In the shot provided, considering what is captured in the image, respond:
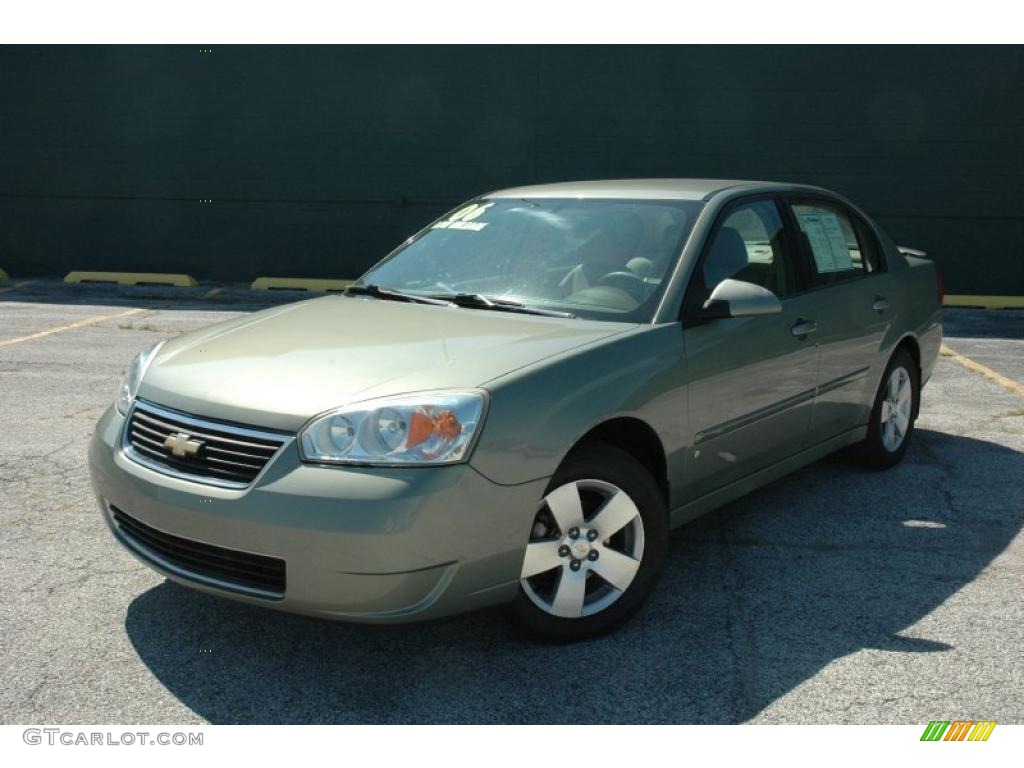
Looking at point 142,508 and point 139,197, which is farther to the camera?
point 139,197

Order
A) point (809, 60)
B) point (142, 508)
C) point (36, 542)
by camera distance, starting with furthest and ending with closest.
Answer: point (809, 60)
point (36, 542)
point (142, 508)

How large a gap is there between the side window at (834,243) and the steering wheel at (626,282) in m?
1.22

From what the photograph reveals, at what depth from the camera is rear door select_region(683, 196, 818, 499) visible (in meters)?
4.12

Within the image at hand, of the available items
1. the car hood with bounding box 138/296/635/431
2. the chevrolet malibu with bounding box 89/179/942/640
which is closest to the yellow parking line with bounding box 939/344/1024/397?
the chevrolet malibu with bounding box 89/179/942/640

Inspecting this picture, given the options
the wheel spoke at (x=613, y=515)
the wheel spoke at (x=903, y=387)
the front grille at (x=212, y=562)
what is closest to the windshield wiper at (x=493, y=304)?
the wheel spoke at (x=613, y=515)

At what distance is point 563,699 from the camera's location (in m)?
3.25

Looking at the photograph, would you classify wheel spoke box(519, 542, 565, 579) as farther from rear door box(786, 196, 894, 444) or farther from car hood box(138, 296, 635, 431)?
rear door box(786, 196, 894, 444)

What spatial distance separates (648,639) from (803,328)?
5.74 ft

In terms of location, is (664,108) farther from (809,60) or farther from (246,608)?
(246,608)

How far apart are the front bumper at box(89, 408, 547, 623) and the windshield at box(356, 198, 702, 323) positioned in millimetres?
1110

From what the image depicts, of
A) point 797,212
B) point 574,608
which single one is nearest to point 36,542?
point 574,608

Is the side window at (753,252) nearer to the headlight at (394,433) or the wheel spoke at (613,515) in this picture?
the wheel spoke at (613,515)

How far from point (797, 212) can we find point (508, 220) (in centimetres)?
141

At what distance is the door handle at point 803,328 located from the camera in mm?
4695
